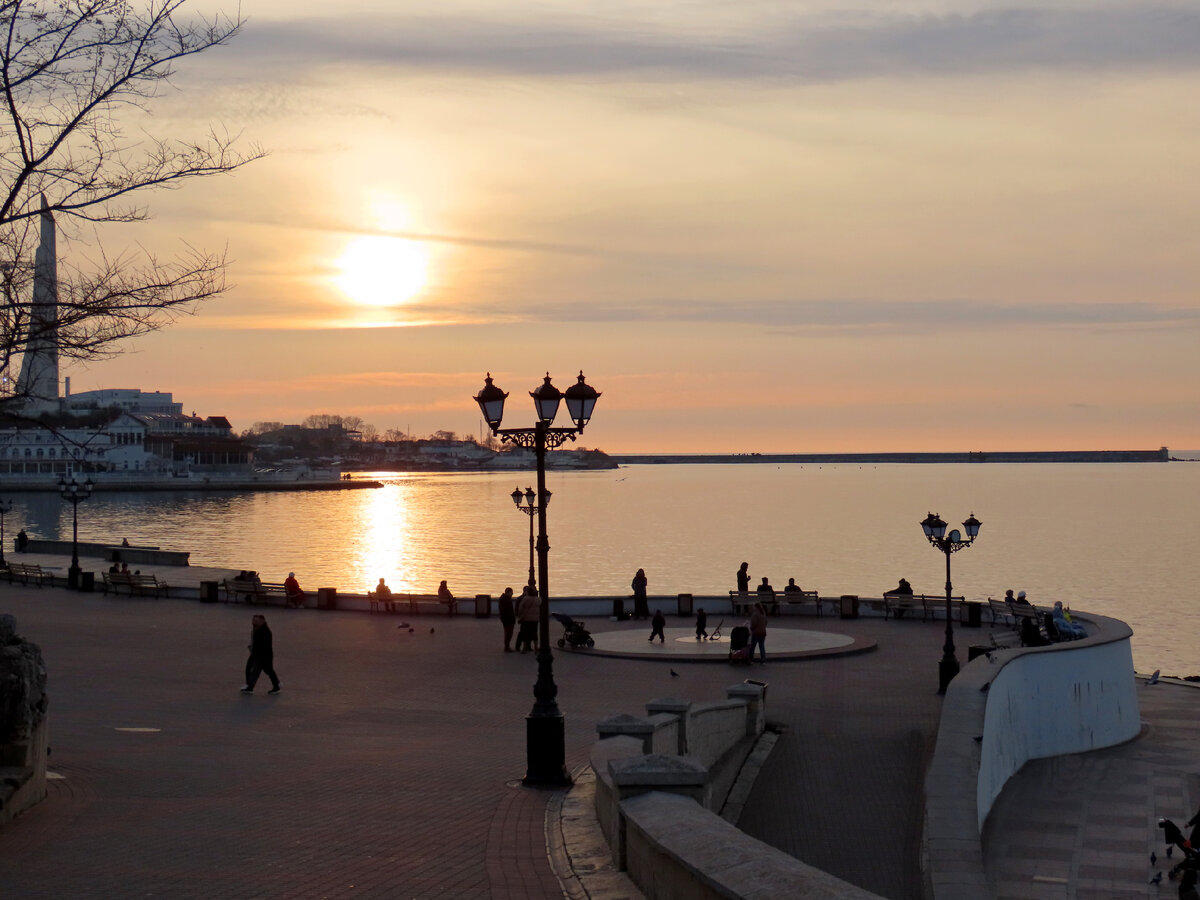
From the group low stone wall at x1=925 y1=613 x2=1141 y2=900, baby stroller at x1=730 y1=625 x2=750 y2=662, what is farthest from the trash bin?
low stone wall at x1=925 y1=613 x2=1141 y2=900

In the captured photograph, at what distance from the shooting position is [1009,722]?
21.0 m

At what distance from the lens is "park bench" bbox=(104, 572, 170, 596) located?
3872cm

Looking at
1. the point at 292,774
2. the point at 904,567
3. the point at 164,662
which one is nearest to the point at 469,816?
the point at 292,774

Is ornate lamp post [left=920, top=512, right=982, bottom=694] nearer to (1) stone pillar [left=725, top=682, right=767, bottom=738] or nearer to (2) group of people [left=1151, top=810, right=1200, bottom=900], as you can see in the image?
(1) stone pillar [left=725, top=682, right=767, bottom=738]

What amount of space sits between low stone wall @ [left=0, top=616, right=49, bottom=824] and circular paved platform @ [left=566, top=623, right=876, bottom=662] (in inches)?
619

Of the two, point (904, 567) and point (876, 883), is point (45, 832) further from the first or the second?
point (904, 567)

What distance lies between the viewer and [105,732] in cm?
1636

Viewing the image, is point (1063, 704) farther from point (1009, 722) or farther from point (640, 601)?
point (640, 601)

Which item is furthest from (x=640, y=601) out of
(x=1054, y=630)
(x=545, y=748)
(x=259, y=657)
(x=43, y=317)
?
(x=43, y=317)

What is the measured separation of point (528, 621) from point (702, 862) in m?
19.5

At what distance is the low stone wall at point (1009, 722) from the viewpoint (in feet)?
37.2

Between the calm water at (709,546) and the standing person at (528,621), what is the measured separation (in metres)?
25.2

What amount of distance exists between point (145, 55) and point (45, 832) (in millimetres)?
7417

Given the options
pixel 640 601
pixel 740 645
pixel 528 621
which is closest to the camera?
pixel 740 645
